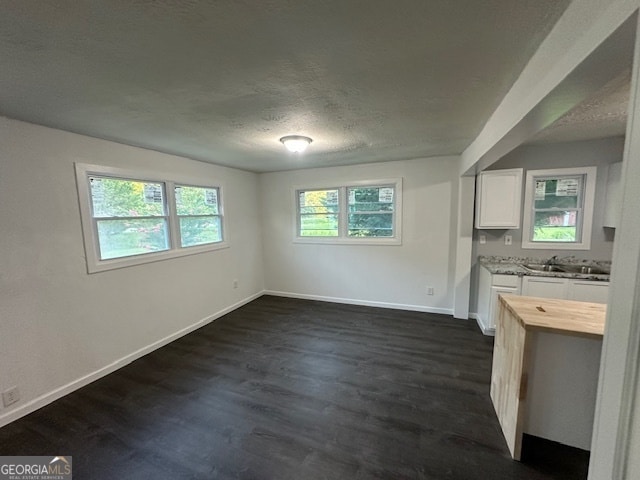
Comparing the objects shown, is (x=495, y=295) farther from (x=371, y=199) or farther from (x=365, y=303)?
(x=371, y=199)

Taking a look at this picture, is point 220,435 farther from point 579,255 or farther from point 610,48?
point 579,255

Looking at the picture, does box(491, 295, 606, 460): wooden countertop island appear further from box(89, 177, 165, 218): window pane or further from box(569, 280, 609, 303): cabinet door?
box(89, 177, 165, 218): window pane

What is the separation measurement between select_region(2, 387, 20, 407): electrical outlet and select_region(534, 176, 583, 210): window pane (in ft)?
19.2

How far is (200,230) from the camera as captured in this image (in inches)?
161

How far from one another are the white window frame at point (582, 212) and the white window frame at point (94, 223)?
14.7 feet

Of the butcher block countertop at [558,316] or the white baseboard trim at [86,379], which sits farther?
the white baseboard trim at [86,379]

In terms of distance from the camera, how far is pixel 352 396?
94.9 inches

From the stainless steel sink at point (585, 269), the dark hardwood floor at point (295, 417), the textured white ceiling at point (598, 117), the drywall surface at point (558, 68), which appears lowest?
the dark hardwood floor at point (295, 417)

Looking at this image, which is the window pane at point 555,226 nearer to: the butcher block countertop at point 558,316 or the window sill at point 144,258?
the butcher block countertop at point 558,316

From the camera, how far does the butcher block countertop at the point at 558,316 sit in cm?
165

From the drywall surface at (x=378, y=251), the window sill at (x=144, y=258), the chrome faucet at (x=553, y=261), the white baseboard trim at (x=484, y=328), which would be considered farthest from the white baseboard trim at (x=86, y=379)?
the chrome faucet at (x=553, y=261)

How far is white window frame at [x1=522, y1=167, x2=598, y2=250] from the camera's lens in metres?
3.36

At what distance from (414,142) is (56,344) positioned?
4.16m

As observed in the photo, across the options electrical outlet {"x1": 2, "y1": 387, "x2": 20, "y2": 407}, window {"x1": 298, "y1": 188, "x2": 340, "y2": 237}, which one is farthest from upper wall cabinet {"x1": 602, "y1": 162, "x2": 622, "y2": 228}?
electrical outlet {"x1": 2, "y1": 387, "x2": 20, "y2": 407}
